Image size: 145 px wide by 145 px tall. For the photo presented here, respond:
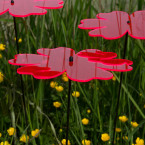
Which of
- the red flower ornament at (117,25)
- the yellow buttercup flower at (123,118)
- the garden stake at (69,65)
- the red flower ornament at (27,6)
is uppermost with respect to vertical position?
the red flower ornament at (27,6)

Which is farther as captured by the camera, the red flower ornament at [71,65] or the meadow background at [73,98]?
the meadow background at [73,98]

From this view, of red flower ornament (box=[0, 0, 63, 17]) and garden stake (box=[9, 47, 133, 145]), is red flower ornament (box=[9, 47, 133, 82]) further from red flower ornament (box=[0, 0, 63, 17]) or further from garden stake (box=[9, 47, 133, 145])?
red flower ornament (box=[0, 0, 63, 17])

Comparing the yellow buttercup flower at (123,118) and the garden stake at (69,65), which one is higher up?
the garden stake at (69,65)

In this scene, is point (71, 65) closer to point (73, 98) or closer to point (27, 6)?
point (27, 6)

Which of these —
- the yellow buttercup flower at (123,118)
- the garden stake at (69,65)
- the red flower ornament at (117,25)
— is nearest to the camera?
the garden stake at (69,65)

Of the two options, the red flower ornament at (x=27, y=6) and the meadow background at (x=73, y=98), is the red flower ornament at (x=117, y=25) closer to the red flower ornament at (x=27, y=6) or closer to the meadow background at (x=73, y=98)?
the red flower ornament at (x=27, y=6)

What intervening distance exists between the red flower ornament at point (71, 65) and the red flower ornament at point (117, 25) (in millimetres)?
66

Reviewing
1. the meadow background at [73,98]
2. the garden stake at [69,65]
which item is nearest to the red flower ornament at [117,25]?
the garden stake at [69,65]

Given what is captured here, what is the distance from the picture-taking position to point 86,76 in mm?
671

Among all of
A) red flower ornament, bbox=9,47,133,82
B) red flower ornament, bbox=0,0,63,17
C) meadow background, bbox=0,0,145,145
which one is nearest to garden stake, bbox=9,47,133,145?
red flower ornament, bbox=9,47,133,82

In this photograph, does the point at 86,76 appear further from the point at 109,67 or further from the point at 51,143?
the point at 51,143

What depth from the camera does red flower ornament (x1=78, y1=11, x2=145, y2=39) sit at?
79 cm

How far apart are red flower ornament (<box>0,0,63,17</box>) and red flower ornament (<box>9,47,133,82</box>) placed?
0.15 m

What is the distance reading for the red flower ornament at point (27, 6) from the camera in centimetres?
85
